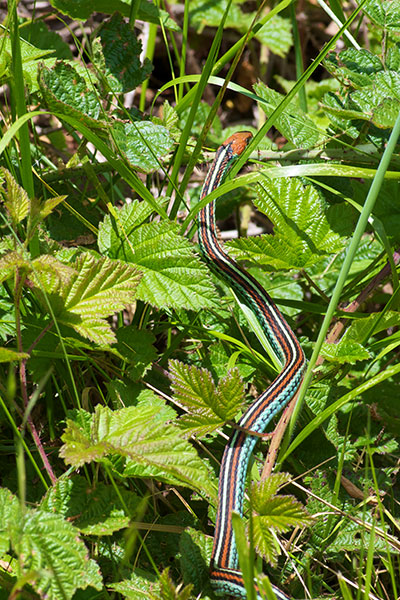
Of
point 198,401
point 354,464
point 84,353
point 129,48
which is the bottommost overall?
point 354,464

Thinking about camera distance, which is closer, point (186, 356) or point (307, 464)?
point (307, 464)

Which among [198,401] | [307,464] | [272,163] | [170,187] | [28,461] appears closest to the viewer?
[198,401]

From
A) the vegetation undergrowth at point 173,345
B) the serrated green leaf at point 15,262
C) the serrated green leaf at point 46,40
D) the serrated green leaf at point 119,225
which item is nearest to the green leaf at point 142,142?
the vegetation undergrowth at point 173,345

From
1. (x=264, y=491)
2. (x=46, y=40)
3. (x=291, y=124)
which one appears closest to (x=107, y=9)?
(x=46, y=40)

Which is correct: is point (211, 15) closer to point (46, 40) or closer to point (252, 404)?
point (46, 40)

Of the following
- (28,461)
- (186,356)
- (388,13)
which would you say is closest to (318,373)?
(186,356)

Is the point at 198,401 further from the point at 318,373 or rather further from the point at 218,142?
the point at 218,142

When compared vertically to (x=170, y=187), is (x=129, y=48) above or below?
above
